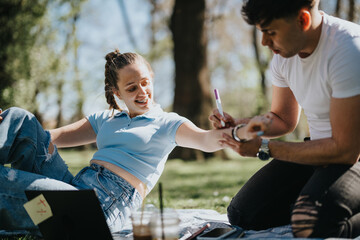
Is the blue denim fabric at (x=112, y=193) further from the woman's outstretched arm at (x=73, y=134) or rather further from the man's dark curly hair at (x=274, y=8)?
the man's dark curly hair at (x=274, y=8)

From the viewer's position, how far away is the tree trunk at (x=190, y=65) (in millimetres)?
9539

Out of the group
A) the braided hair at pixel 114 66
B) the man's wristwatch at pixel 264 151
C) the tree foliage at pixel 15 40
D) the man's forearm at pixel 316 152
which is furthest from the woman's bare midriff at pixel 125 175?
the tree foliage at pixel 15 40

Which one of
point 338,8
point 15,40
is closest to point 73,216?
point 15,40

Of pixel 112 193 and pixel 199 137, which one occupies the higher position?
pixel 199 137

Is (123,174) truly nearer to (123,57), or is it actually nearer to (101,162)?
(101,162)

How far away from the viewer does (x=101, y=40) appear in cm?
1948

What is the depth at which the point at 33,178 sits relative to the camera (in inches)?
95.9

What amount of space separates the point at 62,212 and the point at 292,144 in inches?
52.2

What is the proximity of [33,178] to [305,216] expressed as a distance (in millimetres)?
1562

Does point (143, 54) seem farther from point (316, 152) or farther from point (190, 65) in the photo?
point (316, 152)

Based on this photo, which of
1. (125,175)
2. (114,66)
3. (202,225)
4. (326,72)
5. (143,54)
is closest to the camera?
(326,72)

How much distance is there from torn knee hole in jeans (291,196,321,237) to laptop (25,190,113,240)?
100 cm

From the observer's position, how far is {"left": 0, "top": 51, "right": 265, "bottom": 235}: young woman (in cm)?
247

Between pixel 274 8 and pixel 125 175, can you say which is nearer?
pixel 274 8
